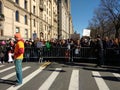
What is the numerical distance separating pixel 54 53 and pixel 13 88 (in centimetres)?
1191

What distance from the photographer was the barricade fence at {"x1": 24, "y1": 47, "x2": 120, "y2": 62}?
2081 centimetres

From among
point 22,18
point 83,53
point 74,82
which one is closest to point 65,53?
point 83,53

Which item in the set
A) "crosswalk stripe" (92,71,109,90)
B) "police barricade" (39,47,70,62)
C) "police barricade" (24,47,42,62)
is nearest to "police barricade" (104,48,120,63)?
"police barricade" (39,47,70,62)

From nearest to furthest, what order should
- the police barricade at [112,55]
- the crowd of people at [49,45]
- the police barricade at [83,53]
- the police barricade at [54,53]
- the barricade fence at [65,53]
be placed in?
the police barricade at [112,55] → the barricade fence at [65,53] → the crowd of people at [49,45] → the police barricade at [83,53] → the police barricade at [54,53]

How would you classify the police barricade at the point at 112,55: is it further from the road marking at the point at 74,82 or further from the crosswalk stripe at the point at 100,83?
the crosswalk stripe at the point at 100,83

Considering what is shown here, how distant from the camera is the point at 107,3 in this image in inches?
2498

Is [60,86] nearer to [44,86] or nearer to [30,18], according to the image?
[44,86]

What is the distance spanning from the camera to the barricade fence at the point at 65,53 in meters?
20.8

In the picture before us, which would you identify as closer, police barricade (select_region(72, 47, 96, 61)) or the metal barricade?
police barricade (select_region(72, 47, 96, 61))

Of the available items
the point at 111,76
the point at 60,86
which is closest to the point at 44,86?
the point at 60,86

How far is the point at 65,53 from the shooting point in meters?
22.2

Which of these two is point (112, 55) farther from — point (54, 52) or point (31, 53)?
point (31, 53)

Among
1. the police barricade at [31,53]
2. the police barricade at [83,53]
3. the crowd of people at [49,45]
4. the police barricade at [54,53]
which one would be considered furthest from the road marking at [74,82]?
the police barricade at [31,53]

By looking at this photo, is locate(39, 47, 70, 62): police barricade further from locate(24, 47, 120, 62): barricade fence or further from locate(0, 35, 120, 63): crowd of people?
locate(0, 35, 120, 63): crowd of people
